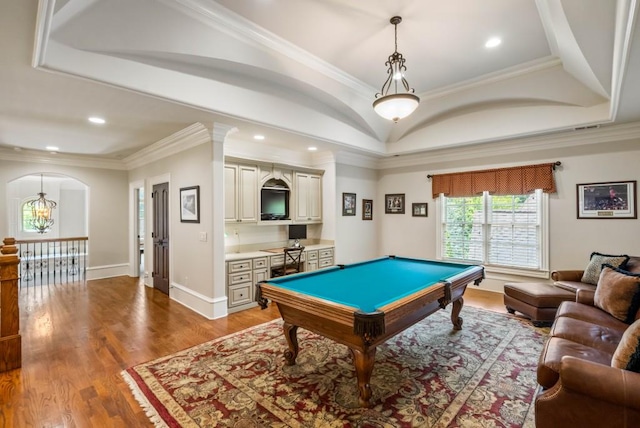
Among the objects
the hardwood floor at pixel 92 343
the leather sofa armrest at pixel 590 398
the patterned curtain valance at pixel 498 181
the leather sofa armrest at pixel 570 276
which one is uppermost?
the patterned curtain valance at pixel 498 181

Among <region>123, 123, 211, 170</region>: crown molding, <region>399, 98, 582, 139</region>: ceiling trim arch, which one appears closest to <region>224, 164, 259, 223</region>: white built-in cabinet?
<region>123, 123, 211, 170</region>: crown molding

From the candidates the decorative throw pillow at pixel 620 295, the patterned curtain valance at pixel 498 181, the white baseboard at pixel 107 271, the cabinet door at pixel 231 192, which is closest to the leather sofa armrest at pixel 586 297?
the decorative throw pillow at pixel 620 295

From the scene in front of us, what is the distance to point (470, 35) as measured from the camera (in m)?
3.37

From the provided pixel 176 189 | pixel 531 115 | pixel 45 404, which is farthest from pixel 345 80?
pixel 45 404

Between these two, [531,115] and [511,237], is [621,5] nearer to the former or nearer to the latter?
[531,115]

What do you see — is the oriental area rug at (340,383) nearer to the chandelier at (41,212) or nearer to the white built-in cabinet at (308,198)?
the white built-in cabinet at (308,198)

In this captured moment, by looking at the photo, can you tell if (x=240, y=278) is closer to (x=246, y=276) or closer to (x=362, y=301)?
(x=246, y=276)

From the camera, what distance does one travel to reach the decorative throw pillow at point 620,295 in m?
2.61

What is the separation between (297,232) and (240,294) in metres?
1.77

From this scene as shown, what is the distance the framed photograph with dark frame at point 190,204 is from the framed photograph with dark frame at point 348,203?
298 centimetres

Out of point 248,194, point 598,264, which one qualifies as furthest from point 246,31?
point 598,264

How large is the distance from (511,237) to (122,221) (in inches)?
332

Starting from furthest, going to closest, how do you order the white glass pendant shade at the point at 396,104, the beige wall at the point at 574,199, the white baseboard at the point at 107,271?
the white baseboard at the point at 107,271 → the beige wall at the point at 574,199 → the white glass pendant shade at the point at 396,104

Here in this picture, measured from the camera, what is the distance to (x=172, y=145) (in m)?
4.99
